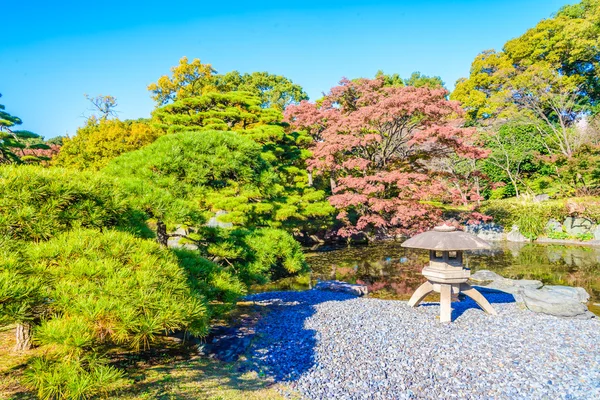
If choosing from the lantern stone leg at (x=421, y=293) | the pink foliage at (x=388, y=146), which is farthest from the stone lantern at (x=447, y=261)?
the pink foliage at (x=388, y=146)

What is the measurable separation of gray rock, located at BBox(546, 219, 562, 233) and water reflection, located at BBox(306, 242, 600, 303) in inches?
49.8

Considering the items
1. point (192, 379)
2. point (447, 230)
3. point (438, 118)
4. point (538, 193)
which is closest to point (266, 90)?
point (438, 118)

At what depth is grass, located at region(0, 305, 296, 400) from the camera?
2459mm

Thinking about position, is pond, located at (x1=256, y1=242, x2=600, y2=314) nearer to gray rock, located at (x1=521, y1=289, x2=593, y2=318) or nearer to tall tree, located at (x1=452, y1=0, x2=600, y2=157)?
gray rock, located at (x1=521, y1=289, x2=593, y2=318)

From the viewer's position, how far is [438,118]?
10.4m

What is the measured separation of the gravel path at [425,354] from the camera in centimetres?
294

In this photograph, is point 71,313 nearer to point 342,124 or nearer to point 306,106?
point 342,124

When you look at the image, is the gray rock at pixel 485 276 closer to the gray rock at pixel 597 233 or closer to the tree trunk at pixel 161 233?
the gray rock at pixel 597 233

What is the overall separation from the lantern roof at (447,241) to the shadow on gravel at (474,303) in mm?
1198

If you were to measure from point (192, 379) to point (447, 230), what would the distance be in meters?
3.87

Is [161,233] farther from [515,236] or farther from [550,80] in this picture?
[550,80]

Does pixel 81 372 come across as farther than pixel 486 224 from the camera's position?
No

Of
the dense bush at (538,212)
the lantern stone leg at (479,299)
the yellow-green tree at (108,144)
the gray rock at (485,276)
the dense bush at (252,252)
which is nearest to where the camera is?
the dense bush at (252,252)

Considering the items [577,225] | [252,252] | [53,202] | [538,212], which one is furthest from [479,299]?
[577,225]
